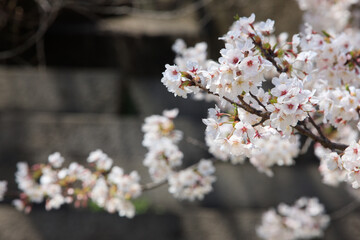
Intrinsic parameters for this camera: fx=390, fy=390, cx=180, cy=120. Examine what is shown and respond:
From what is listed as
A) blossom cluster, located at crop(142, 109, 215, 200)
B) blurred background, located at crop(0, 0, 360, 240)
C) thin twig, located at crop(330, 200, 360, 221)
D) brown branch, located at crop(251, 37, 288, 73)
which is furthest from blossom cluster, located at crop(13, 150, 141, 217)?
thin twig, located at crop(330, 200, 360, 221)

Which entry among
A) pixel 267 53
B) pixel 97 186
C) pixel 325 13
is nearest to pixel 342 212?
pixel 325 13

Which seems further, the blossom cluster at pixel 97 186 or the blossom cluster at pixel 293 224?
the blossom cluster at pixel 293 224

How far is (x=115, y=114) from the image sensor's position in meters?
2.96

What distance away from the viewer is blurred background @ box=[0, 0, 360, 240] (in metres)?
2.61

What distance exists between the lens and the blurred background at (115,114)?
2.61 meters

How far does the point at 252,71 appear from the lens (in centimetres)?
87

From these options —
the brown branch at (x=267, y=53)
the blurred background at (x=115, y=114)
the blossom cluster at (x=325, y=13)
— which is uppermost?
the blossom cluster at (x=325, y=13)

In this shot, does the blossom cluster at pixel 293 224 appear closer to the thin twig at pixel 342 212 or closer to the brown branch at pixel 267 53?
the thin twig at pixel 342 212

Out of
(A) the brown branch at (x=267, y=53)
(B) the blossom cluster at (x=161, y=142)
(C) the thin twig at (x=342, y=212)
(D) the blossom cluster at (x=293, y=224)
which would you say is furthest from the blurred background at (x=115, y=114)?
(A) the brown branch at (x=267, y=53)

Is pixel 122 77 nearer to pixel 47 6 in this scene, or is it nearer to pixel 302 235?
pixel 47 6

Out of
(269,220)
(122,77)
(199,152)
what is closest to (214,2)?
(122,77)

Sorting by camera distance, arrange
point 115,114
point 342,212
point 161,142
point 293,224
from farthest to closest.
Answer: point 115,114, point 342,212, point 293,224, point 161,142

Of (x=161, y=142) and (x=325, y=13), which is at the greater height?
(x=325, y=13)

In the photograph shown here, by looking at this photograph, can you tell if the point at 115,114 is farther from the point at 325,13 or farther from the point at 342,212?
the point at 342,212
